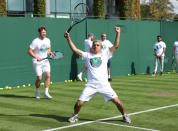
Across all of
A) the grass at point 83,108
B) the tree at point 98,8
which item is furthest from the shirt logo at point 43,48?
the tree at point 98,8

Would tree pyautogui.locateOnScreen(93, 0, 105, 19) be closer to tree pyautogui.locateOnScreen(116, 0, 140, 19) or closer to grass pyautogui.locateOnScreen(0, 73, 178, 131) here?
tree pyautogui.locateOnScreen(116, 0, 140, 19)

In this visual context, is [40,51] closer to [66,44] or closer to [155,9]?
[66,44]

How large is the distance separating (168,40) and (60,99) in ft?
40.6

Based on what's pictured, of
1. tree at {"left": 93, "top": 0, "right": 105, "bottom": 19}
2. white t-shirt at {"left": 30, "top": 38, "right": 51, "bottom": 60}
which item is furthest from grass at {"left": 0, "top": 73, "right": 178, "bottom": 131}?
tree at {"left": 93, "top": 0, "right": 105, "bottom": 19}

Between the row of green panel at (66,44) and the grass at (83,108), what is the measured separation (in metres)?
1.17

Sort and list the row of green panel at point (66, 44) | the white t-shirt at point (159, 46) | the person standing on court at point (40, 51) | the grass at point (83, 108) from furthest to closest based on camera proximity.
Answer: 1. the white t-shirt at point (159, 46)
2. the row of green panel at point (66, 44)
3. the person standing on court at point (40, 51)
4. the grass at point (83, 108)

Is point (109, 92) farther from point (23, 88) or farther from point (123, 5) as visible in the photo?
point (123, 5)

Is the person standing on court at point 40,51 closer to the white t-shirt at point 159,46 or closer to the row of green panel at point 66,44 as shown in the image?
the row of green panel at point 66,44

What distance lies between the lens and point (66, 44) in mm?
17734

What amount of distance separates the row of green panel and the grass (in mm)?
1170

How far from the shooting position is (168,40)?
23.0 meters

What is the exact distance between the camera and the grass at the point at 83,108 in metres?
8.30

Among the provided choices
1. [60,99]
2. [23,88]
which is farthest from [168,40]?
[60,99]

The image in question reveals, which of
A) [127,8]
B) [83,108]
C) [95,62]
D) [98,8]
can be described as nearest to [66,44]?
[83,108]
